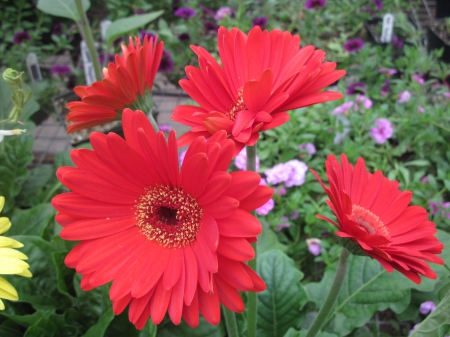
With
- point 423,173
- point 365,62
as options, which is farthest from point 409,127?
point 365,62

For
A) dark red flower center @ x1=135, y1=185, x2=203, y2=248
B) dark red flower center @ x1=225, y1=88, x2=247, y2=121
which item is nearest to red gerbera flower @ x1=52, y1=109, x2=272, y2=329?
dark red flower center @ x1=135, y1=185, x2=203, y2=248

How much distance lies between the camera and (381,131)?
4.38ft

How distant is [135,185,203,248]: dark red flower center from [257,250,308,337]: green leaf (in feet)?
1.30

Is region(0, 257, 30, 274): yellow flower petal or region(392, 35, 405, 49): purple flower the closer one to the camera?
region(0, 257, 30, 274): yellow flower petal

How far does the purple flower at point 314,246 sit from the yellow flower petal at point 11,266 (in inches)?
28.8

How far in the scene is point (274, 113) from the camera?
0.51 meters

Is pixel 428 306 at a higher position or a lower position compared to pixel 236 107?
lower

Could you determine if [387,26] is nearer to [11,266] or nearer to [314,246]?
[314,246]

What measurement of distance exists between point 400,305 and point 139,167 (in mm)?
631

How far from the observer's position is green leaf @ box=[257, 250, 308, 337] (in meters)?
→ 0.91

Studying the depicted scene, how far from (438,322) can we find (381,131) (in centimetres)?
77

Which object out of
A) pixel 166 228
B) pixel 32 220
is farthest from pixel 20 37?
pixel 166 228

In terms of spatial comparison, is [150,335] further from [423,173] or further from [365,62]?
[365,62]

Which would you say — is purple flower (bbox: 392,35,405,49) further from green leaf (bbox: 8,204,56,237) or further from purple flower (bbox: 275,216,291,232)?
green leaf (bbox: 8,204,56,237)
